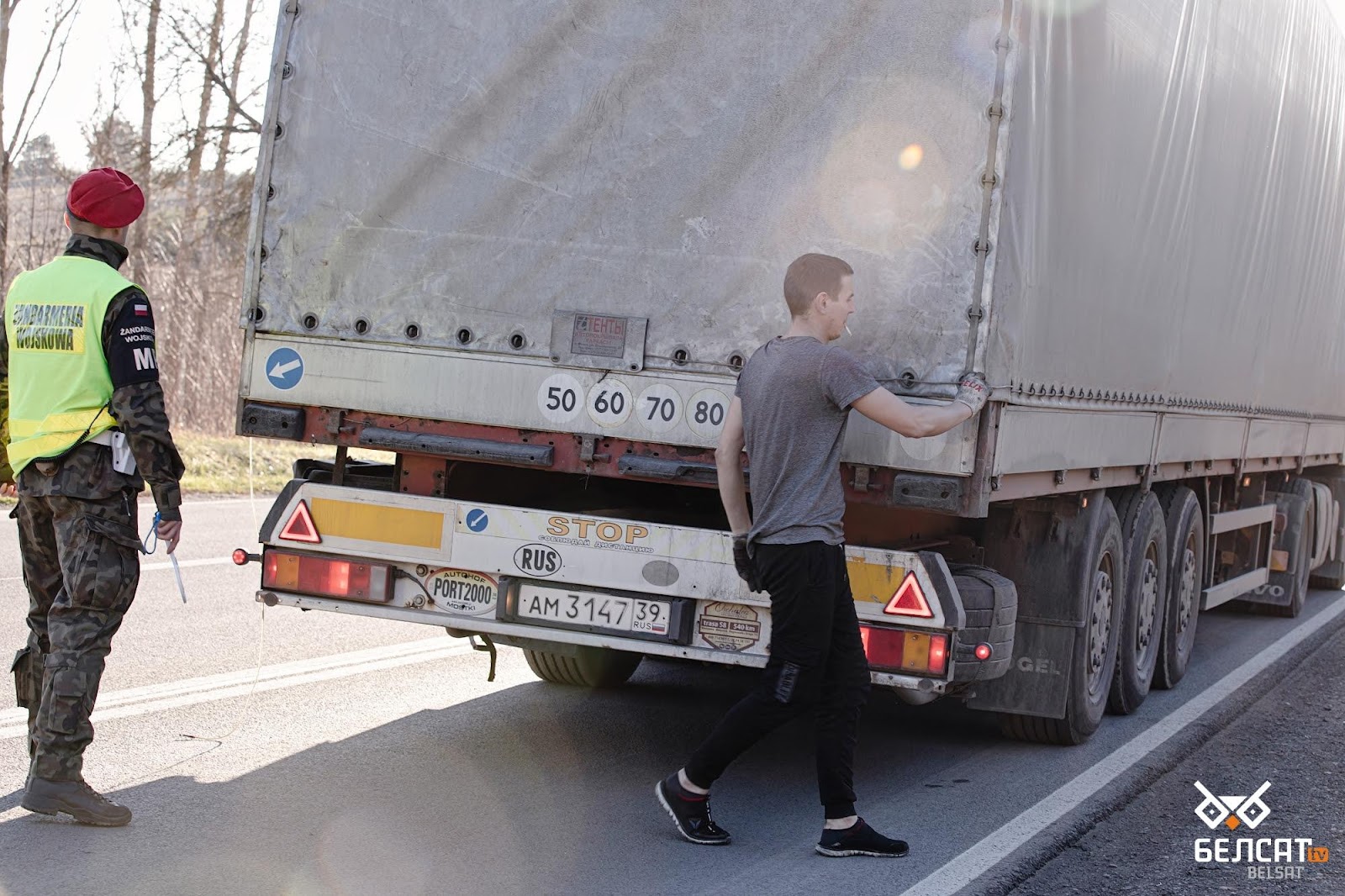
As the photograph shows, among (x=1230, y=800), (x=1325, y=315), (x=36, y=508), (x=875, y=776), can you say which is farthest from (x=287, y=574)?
(x=1325, y=315)

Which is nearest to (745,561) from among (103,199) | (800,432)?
(800,432)

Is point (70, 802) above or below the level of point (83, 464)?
below

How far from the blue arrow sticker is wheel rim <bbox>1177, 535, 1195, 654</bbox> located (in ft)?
16.8

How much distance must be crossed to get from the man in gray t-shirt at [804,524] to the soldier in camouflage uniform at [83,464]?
5.92ft

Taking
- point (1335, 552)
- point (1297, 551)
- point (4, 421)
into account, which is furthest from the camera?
point (1335, 552)

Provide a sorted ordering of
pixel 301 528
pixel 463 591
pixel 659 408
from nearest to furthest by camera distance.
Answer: pixel 659 408 < pixel 463 591 < pixel 301 528

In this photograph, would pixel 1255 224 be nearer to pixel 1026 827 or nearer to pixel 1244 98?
pixel 1244 98

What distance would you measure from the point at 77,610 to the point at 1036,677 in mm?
3912

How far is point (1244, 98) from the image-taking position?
9.28 meters

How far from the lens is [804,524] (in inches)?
206

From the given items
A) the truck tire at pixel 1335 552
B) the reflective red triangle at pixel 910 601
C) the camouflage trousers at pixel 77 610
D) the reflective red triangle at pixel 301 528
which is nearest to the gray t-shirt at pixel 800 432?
the reflective red triangle at pixel 910 601

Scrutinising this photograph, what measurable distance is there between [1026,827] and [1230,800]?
1161 mm

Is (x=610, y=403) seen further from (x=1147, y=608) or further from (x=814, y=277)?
(x=1147, y=608)

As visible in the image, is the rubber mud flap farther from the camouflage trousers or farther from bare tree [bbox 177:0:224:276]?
Result: bare tree [bbox 177:0:224:276]
